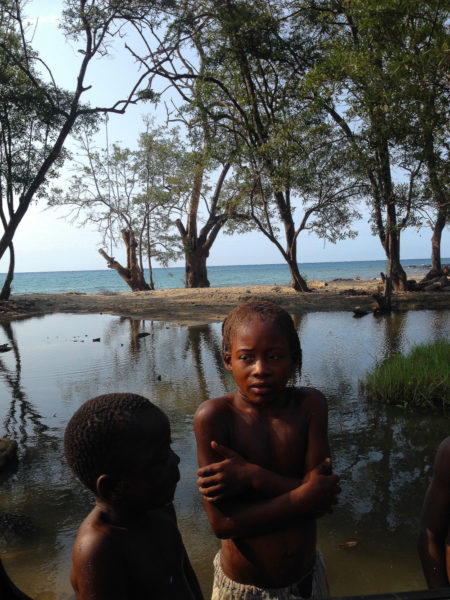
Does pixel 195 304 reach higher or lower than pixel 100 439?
lower

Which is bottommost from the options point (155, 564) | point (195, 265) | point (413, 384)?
point (413, 384)

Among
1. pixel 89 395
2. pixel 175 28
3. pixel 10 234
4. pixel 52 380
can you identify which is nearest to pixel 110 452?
pixel 89 395

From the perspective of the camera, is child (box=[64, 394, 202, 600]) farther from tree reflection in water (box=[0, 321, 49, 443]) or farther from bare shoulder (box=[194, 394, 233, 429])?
tree reflection in water (box=[0, 321, 49, 443])

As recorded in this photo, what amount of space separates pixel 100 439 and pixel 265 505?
24.6 inches

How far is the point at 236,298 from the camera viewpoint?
1633cm

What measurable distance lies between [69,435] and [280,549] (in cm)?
82

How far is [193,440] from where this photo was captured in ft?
14.8

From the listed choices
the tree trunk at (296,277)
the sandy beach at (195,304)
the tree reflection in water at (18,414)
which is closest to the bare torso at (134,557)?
the tree reflection in water at (18,414)

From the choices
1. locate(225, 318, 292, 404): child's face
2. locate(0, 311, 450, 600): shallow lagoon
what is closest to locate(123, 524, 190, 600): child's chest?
locate(225, 318, 292, 404): child's face

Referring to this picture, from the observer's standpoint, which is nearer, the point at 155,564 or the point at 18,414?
the point at 155,564

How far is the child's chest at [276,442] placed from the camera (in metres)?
1.73

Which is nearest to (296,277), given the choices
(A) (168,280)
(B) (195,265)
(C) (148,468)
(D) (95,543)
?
(B) (195,265)

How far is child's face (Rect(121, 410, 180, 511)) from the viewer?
4.45 ft

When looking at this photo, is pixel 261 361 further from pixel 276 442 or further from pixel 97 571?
pixel 97 571
